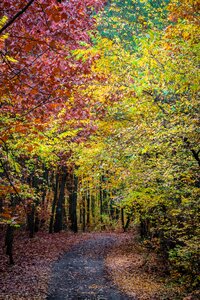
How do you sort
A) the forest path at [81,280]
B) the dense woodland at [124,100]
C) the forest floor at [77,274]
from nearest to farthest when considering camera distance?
the dense woodland at [124,100] < the forest path at [81,280] < the forest floor at [77,274]

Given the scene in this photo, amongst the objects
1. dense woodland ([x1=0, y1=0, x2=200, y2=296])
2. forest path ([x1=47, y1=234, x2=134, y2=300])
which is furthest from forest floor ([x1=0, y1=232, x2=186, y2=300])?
dense woodland ([x1=0, y1=0, x2=200, y2=296])

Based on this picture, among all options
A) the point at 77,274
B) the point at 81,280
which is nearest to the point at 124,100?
the point at 81,280

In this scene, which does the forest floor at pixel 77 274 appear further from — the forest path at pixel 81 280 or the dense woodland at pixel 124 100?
the dense woodland at pixel 124 100

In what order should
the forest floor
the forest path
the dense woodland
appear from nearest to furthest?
the dense woodland
the forest path
the forest floor

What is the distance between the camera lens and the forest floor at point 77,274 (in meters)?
9.95

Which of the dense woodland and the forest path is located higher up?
the dense woodland

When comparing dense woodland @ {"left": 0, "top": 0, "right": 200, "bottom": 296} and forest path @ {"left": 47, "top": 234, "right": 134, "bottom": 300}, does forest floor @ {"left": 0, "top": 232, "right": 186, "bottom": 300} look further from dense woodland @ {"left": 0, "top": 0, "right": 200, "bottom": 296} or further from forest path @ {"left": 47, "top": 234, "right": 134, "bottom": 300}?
dense woodland @ {"left": 0, "top": 0, "right": 200, "bottom": 296}

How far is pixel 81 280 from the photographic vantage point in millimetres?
11531

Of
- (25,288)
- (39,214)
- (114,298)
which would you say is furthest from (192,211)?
(39,214)

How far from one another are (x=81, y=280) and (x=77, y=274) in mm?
908

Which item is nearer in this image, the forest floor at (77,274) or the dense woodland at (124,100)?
the dense woodland at (124,100)

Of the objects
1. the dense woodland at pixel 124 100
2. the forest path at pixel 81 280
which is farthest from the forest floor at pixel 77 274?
the dense woodland at pixel 124 100

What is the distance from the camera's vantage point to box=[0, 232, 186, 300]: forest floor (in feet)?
32.7

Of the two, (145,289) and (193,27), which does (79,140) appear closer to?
(145,289)
